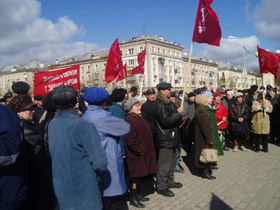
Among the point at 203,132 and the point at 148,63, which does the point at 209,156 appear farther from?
the point at 148,63

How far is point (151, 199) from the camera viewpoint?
Answer: 4.78 metres

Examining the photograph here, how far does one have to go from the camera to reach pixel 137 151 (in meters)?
4.24

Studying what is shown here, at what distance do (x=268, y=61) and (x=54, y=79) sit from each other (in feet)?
26.0

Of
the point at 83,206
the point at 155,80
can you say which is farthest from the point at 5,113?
the point at 155,80

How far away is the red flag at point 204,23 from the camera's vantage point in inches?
235

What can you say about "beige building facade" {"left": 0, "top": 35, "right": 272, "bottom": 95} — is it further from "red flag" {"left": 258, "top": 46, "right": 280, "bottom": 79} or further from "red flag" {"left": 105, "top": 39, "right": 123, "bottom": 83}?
"red flag" {"left": 105, "top": 39, "right": 123, "bottom": 83}

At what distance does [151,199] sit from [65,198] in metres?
2.57

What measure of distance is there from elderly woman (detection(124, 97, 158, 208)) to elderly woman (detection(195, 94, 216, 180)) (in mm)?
1546

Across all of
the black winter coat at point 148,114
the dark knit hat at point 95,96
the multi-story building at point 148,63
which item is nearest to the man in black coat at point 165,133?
the black winter coat at point 148,114

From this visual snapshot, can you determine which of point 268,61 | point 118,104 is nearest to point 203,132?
point 118,104

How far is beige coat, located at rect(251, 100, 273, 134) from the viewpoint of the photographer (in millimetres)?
7871

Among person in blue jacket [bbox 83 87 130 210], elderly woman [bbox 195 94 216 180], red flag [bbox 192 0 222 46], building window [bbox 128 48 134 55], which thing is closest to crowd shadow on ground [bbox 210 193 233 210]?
elderly woman [bbox 195 94 216 180]

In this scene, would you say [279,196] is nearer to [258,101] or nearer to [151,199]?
[151,199]

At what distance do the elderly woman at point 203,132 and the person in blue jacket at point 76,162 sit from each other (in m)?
3.47
